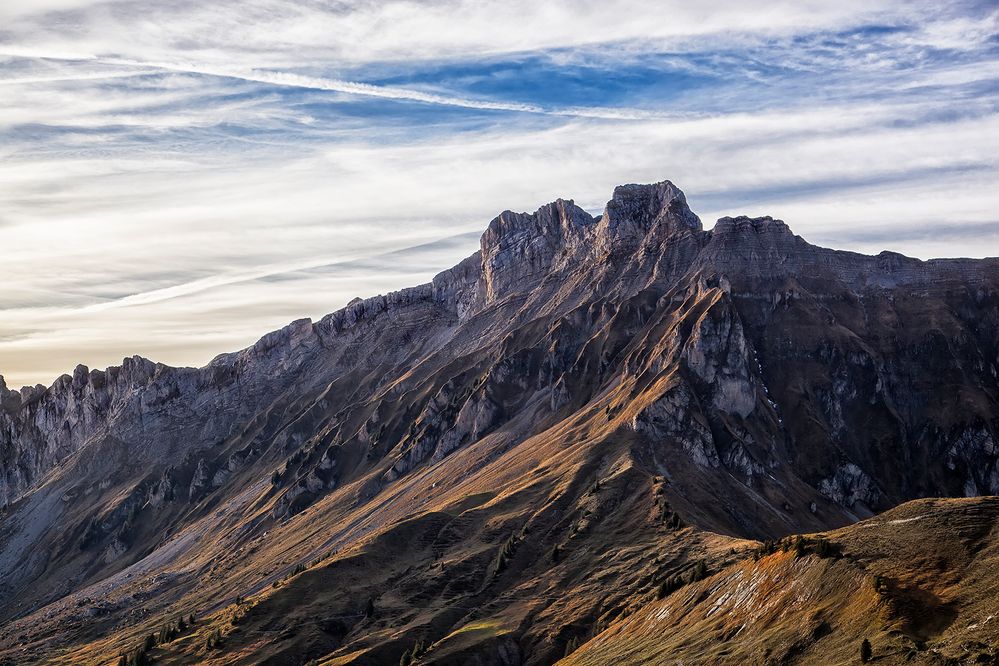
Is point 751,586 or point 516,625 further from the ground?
point 751,586

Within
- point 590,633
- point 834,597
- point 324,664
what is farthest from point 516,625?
point 834,597

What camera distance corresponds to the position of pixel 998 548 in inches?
4269

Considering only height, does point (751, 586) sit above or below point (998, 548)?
below

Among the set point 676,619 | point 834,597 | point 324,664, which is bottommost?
point 324,664

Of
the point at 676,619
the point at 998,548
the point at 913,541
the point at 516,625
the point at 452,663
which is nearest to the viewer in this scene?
the point at 998,548

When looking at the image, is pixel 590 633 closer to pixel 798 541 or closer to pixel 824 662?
pixel 798 541

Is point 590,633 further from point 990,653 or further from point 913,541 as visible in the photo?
point 990,653

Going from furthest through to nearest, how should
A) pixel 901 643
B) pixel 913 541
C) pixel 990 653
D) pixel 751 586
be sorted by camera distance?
pixel 751 586, pixel 913 541, pixel 901 643, pixel 990 653

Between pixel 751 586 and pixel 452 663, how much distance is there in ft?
243

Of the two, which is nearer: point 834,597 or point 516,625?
point 834,597

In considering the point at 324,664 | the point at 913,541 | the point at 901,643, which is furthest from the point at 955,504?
the point at 324,664

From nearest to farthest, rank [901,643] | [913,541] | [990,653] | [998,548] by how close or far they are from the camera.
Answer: [990,653] < [901,643] < [998,548] < [913,541]

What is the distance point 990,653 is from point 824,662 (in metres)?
18.1

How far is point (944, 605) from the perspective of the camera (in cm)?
10044
